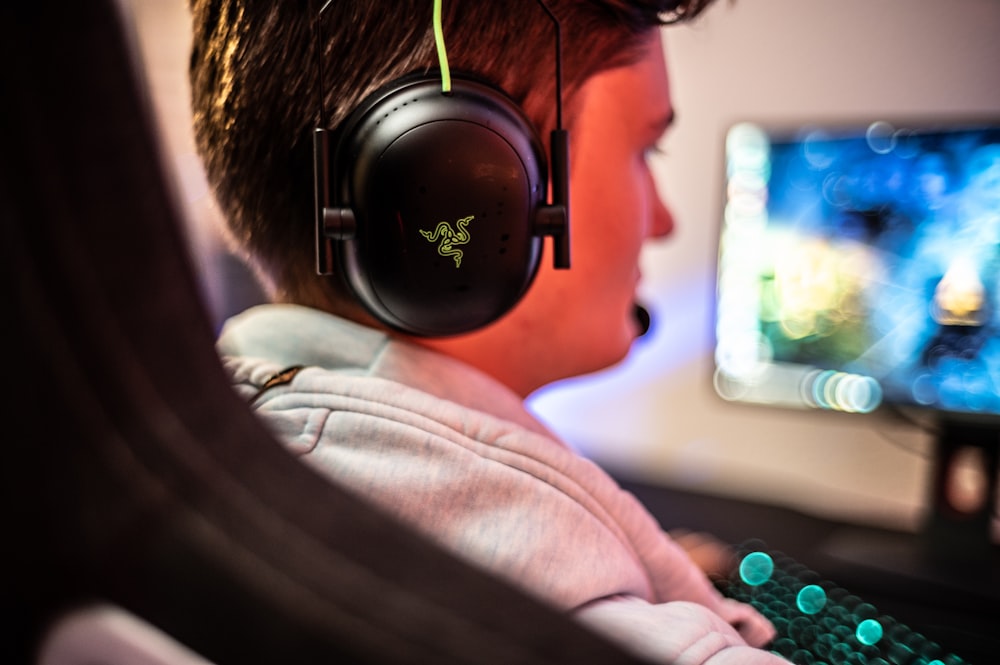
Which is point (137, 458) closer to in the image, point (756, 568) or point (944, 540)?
point (756, 568)

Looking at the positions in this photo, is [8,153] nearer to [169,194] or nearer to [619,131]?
[169,194]

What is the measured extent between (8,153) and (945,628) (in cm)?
90

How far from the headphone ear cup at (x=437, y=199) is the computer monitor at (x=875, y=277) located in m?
0.67

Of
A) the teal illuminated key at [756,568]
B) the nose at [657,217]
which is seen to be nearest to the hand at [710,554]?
the teal illuminated key at [756,568]

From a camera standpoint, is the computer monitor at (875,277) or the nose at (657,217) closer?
the nose at (657,217)

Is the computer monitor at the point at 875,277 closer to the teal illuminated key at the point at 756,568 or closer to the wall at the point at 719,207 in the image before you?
the wall at the point at 719,207

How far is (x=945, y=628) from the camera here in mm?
729

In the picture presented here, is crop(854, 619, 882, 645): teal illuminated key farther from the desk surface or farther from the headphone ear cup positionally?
the headphone ear cup

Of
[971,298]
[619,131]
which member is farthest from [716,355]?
[619,131]

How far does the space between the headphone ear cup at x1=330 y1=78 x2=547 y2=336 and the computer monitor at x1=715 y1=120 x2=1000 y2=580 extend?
0.67m

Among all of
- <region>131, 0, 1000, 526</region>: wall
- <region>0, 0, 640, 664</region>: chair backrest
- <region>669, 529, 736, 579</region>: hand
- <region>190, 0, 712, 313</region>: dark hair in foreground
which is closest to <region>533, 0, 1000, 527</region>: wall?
<region>131, 0, 1000, 526</region>: wall

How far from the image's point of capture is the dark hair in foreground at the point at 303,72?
0.47 meters

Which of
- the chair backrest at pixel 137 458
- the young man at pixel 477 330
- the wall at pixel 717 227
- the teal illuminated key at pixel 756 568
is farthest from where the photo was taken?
the wall at pixel 717 227

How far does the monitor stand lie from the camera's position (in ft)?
2.80
